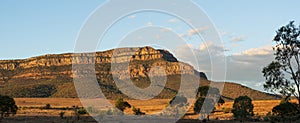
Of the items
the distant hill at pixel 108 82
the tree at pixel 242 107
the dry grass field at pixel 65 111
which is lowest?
the tree at pixel 242 107

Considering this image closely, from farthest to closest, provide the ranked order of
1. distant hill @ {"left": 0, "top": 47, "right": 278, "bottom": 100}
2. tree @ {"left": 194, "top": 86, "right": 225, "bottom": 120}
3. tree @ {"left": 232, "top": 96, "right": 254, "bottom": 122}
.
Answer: distant hill @ {"left": 0, "top": 47, "right": 278, "bottom": 100}, tree @ {"left": 194, "top": 86, "right": 225, "bottom": 120}, tree @ {"left": 232, "top": 96, "right": 254, "bottom": 122}

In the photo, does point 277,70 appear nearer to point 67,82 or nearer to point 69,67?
point 67,82

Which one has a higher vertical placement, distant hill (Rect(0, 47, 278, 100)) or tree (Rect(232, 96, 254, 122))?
distant hill (Rect(0, 47, 278, 100))

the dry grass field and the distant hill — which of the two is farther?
the distant hill

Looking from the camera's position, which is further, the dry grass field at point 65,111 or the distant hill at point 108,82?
the distant hill at point 108,82

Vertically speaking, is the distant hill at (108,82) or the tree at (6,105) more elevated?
the distant hill at (108,82)

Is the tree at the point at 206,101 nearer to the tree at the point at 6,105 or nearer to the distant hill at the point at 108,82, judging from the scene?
the tree at the point at 6,105

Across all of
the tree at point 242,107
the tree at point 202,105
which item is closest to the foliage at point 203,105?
the tree at point 202,105

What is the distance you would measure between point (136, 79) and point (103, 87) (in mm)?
15900

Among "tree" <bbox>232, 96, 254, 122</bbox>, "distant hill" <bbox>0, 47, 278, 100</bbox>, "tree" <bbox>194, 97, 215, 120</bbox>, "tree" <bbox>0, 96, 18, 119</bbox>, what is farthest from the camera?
"distant hill" <bbox>0, 47, 278, 100</bbox>

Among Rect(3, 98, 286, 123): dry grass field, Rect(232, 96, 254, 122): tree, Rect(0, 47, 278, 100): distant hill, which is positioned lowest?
Rect(232, 96, 254, 122): tree

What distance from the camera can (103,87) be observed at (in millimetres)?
166500

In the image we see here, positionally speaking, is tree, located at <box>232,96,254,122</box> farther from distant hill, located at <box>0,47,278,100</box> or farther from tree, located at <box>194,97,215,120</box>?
distant hill, located at <box>0,47,278,100</box>

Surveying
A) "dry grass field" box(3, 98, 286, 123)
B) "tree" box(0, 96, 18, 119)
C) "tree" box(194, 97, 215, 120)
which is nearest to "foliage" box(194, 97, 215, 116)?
"tree" box(194, 97, 215, 120)
